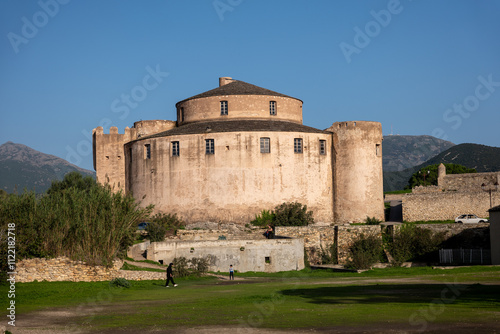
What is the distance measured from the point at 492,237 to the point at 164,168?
2691 centimetres

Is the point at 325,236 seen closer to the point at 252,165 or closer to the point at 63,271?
the point at 252,165

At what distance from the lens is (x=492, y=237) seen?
38.9 metres

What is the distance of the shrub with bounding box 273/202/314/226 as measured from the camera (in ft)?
166

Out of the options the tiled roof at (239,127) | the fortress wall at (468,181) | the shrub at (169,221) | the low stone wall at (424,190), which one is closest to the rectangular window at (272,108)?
the tiled roof at (239,127)

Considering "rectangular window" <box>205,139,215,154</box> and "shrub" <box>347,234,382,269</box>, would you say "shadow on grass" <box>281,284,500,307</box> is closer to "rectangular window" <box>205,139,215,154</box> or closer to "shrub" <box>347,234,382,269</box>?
"shrub" <box>347,234,382,269</box>

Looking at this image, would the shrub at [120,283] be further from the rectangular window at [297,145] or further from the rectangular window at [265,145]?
the rectangular window at [297,145]

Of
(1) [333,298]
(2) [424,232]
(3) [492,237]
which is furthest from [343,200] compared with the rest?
(1) [333,298]

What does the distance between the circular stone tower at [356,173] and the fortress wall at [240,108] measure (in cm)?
567

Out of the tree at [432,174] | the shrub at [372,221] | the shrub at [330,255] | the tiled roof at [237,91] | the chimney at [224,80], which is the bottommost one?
the shrub at [330,255]

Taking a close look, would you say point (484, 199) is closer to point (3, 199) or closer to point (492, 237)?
point (492, 237)

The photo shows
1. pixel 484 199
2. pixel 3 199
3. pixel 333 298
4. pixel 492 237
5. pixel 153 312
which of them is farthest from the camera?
pixel 484 199

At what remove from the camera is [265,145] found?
54.2 metres

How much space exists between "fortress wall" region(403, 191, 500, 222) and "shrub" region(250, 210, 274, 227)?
11.2 meters

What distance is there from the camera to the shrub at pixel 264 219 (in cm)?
5182
